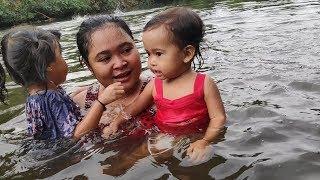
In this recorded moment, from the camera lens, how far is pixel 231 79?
5.68 meters

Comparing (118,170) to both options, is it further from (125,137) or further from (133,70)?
(133,70)

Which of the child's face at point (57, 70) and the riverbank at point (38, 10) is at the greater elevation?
the child's face at point (57, 70)

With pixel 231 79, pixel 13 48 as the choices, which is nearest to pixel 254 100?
pixel 231 79

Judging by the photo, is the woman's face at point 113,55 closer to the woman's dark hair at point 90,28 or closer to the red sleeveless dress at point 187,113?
the woman's dark hair at point 90,28

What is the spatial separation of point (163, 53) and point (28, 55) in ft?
3.82

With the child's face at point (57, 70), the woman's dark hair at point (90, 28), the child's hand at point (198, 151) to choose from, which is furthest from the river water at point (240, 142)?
the woman's dark hair at point (90, 28)

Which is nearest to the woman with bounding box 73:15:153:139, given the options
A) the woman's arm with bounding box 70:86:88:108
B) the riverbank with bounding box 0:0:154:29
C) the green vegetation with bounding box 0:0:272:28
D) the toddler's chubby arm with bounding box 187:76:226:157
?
the woman's arm with bounding box 70:86:88:108

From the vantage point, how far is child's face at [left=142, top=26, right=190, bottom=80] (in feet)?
11.7

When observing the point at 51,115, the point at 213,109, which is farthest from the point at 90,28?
the point at 213,109

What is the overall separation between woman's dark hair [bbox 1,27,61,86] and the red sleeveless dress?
42.1 inches

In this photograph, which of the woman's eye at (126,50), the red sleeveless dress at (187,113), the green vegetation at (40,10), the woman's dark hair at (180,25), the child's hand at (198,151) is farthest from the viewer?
the green vegetation at (40,10)

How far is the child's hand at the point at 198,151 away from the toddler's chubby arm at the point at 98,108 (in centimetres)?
84

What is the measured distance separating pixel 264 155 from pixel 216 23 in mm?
9340

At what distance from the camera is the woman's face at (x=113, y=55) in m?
3.97
